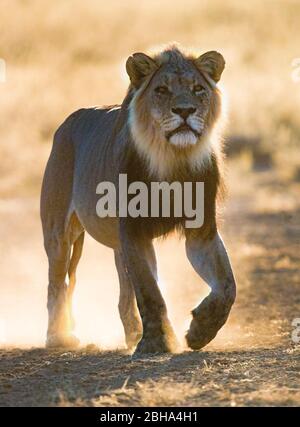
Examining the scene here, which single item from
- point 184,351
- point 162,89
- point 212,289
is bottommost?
point 184,351

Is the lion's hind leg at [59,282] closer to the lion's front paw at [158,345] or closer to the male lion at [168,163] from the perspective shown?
the male lion at [168,163]

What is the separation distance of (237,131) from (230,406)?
29296 millimetres

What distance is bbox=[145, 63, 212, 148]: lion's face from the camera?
7816mm

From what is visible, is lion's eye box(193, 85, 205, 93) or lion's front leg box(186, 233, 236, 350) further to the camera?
lion's eye box(193, 85, 205, 93)

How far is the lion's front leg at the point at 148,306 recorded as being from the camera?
25.2 ft

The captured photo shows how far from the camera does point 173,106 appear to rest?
7.81 metres

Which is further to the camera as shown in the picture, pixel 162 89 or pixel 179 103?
pixel 162 89

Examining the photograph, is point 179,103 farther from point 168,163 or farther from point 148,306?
point 148,306

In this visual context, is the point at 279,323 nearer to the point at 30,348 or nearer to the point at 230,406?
the point at 30,348

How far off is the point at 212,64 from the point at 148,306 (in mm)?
1645

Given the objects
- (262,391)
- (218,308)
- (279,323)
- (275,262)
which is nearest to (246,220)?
(275,262)

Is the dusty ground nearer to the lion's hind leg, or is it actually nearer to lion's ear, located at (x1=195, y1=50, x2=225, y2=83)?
the lion's hind leg

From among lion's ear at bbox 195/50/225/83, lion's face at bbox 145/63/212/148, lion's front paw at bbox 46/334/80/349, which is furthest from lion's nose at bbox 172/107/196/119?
lion's front paw at bbox 46/334/80/349

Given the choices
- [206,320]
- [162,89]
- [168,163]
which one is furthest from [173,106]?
[206,320]
